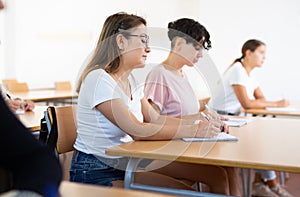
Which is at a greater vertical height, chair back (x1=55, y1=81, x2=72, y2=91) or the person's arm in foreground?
the person's arm in foreground

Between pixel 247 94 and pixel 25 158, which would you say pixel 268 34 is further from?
pixel 25 158

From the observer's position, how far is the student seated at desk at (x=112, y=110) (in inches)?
67.1

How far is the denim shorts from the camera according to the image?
172cm

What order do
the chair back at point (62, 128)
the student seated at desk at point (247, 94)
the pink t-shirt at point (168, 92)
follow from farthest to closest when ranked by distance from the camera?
the student seated at desk at point (247, 94) → the pink t-shirt at point (168, 92) → the chair back at point (62, 128)

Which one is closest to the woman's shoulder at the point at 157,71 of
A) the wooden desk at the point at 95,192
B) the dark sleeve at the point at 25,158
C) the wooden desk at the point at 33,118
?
the wooden desk at the point at 33,118

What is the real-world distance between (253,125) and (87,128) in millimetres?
925

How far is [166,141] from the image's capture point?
1.72 m

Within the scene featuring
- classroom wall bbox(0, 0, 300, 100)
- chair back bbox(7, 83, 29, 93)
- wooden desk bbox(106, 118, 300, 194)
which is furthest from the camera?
classroom wall bbox(0, 0, 300, 100)

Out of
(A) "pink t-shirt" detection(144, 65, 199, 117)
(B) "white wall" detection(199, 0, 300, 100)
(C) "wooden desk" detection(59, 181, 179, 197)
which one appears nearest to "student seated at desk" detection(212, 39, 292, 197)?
(A) "pink t-shirt" detection(144, 65, 199, 117)

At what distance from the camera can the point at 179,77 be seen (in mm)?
2449

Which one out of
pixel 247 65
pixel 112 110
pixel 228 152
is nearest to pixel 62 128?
pixel 112 110

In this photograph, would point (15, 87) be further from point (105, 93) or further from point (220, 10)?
point (105, 93)

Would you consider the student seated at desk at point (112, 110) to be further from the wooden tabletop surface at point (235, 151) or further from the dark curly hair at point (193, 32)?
the dark curly hair at point (193, 32)

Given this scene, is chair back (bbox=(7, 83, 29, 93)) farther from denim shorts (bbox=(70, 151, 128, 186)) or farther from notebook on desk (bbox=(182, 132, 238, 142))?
notebook on desk (bbox=(182, 132, 238, 142))
